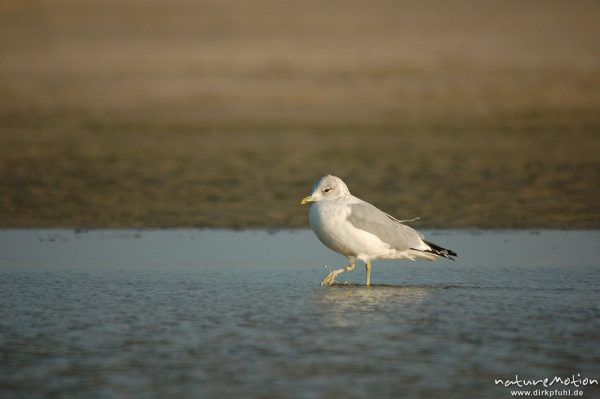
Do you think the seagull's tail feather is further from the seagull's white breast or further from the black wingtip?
the seagull's white breast

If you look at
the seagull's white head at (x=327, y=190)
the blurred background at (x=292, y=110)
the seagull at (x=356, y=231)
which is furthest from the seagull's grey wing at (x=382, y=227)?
the blurred background at (x=292, y=110)

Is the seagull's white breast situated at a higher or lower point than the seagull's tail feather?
higher

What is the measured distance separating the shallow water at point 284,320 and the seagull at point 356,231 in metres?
0.23

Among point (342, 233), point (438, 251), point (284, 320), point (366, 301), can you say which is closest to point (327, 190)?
point (342, 233)

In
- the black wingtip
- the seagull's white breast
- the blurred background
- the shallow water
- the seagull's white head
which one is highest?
the blurred background

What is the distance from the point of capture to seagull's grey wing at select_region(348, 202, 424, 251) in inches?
355

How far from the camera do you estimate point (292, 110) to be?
2712 cm

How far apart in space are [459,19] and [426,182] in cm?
2398

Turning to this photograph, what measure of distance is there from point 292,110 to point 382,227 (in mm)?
18187

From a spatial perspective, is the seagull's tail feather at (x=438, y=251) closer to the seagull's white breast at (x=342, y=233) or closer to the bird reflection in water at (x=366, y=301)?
the seagull's white breast at (x=342, y=233)

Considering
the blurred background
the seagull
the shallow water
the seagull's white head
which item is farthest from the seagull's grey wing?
the blurred background

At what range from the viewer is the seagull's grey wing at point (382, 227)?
9.01 metres

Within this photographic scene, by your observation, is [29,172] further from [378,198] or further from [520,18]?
[520,18]

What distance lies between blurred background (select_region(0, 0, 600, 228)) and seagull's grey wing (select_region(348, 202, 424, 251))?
3.37m
